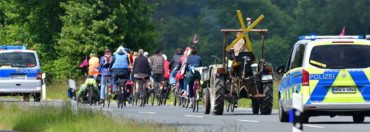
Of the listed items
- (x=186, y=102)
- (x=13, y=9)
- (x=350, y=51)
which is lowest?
(x=186, y=102)

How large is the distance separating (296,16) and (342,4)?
583 centimetres

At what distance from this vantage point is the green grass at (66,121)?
1209 cm

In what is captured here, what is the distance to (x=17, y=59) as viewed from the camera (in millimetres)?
24203

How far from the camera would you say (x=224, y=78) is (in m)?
17.7

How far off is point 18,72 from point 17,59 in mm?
437

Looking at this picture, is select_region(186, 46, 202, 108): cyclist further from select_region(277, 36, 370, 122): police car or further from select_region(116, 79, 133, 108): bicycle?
select_region(277, 36, 370, 122): police car

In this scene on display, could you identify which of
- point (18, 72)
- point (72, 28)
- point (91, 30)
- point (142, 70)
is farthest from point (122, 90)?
point (72, 28)

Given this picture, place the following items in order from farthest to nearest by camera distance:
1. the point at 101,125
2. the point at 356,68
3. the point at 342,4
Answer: the point at 342,4 < the point at 356,68 < the point at 101,125

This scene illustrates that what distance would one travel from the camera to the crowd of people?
20.8 meters

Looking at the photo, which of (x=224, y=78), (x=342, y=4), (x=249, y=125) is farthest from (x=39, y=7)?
(x=342, y=4)

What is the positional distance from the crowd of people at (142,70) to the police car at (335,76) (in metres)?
7.34

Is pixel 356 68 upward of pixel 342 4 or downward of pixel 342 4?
downward

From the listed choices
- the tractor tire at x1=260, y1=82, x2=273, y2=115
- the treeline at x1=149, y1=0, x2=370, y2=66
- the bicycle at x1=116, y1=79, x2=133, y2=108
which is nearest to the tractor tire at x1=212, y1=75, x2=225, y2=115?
the tractor tire at x1=260, y1=82, x2=273, y2=115

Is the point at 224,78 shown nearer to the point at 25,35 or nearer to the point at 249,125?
the point at 249,125
